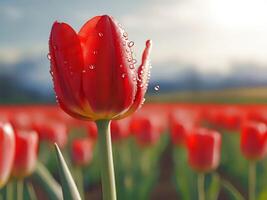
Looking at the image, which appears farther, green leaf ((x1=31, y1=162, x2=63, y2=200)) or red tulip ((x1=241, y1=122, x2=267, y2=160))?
red tulip ((x1=241, y1=122, x2=267, y2=160))

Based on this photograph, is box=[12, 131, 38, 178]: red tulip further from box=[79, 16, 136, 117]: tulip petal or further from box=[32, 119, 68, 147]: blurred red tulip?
box=[32, 119, 68, 147]: blurred red tulip

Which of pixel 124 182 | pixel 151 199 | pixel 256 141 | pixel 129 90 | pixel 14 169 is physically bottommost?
pixel 151 199

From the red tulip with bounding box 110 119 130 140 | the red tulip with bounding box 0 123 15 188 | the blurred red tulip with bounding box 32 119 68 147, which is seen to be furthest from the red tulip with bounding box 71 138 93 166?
the red tulip with bounding box 0 123 15 188

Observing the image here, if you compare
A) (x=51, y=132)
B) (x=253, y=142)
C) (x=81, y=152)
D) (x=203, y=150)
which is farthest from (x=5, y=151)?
(x=51, y=132)

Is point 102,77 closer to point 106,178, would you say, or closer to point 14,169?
point 106,178

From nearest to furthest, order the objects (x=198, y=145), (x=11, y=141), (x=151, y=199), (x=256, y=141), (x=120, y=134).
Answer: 1. (x=11, y=141)
2. (x=198, y=145)
3. (x=256, y=141)
4. (x=120, y=134)
5. (x=151, y=199)

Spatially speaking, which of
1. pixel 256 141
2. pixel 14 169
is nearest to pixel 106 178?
pixel 14 169
